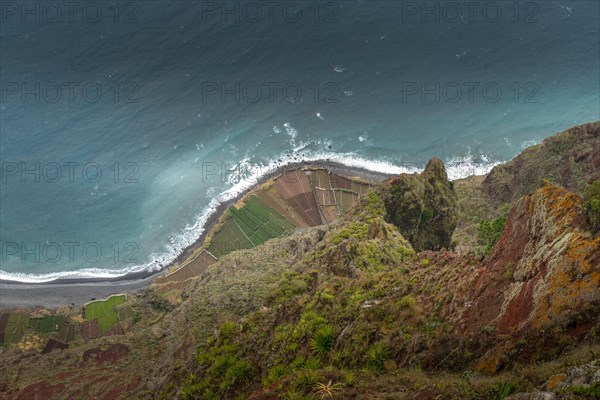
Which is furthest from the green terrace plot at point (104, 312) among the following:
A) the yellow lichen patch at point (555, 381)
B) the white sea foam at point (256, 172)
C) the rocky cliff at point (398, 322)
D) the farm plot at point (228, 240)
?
the yellow lichen patch at point (555, 381)

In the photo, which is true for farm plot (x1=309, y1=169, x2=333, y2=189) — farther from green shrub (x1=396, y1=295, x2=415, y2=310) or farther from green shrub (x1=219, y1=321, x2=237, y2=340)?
green shrub (x1=396, y1=295, x2=415, y2=310)

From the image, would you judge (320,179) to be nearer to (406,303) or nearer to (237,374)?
(237,374)

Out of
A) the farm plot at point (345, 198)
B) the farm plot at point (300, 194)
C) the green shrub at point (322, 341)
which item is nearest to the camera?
the green shrub at point (322, 341)

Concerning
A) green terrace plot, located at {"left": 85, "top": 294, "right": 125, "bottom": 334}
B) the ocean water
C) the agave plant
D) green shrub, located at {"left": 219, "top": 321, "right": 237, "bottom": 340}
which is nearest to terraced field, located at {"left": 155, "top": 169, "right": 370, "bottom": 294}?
the ocean water

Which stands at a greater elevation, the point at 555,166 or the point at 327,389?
the point at 555,166

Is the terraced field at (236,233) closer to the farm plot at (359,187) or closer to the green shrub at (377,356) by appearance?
the farm plot at (359,187)

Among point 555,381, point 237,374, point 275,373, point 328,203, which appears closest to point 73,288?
point 328,203
